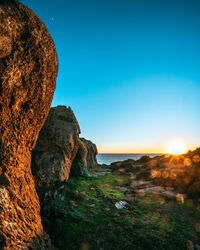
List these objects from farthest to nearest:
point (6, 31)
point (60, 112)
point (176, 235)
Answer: point (60, 112), point (176, 235), point (6, 31)

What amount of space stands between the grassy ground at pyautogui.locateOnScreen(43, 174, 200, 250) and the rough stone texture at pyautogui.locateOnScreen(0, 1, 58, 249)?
59.3 inches

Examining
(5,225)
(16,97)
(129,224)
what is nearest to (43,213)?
(5,225)

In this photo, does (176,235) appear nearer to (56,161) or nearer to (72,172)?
(56,161)

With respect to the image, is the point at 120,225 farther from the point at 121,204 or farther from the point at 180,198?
the point at 180,198

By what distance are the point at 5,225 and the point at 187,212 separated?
8972 mm

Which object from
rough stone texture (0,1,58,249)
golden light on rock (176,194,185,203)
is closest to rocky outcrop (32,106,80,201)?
rough stone texture (0,1,58,249)

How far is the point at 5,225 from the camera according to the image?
3.59 meters

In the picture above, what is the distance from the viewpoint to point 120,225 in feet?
21.8

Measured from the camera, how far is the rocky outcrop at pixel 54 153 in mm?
7723

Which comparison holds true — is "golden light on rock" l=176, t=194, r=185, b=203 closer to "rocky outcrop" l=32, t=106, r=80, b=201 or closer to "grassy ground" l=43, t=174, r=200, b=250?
"grassy ground" l=43, t=174, r=200, b=250

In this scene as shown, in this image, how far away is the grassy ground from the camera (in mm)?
5508

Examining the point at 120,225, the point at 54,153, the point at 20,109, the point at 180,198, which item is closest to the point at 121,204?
the point at 120,225

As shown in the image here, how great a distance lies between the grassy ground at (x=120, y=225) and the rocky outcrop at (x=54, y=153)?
1.10 m

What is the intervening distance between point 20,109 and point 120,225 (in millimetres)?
6639
